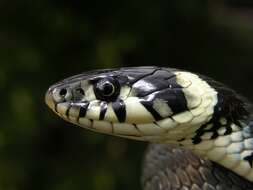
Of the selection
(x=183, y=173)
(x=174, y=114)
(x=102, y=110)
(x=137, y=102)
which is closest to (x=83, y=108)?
(x=102, y=110)

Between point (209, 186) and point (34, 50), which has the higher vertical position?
point (209, 186)

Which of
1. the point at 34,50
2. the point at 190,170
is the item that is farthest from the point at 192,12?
the point at 190,170

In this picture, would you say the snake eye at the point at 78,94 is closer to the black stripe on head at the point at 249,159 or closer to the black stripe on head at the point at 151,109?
the black stripe on head at the point at 151,109

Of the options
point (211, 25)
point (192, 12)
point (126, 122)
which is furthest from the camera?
point (211, 25)

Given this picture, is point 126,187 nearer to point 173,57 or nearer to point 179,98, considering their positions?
point 173,57

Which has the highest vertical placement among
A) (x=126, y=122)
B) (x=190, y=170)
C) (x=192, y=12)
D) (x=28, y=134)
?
(x=126, y=122)

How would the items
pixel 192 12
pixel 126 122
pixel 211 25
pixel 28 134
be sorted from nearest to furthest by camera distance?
pixel 126 122 → pixel 28 134 → pixel 192 12 → pixel 211 25

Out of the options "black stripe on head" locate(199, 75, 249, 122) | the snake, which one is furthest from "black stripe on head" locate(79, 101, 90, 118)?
"black stripe on head" locate(199, 75, 249, 122)
